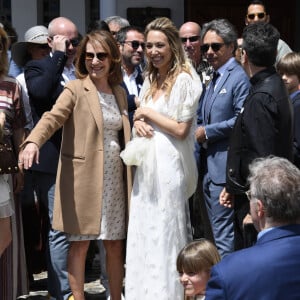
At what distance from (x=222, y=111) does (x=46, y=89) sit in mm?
1283

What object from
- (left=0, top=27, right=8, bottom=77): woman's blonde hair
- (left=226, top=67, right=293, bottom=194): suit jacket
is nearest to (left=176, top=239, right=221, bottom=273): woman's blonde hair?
(left=226, top=67, right=293, bottom=194): suit jacket

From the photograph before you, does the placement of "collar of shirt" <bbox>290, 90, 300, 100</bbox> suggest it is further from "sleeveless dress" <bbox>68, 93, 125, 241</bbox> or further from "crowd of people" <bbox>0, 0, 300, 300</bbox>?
"sleeveless dress" <bbox>68, 93, 125, 241</bbox>

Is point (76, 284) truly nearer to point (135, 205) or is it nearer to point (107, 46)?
point (135, 205)

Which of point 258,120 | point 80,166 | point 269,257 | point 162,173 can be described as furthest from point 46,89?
point 269,257

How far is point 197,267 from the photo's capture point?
4.92 m

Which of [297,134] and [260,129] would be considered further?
[297,134]

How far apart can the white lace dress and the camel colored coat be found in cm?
24

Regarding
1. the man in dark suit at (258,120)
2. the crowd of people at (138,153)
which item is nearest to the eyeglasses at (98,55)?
the crowd of people at (138,153)

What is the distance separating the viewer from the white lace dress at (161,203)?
19.1 ft

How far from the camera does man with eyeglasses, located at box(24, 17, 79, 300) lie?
20.7ft

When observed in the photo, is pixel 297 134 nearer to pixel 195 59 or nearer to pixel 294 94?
pixel 294 94

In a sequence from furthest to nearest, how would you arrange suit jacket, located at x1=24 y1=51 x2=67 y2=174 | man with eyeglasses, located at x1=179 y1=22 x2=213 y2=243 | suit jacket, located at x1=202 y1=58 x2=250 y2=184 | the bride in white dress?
man with eyeglasses, located at x1=179 y1=22 x2=213 y2=243, suit jacket, located at x1=202 y1=58 x2=250 y2=184, suit jacket, located at x1=24 y1=51 x2=67 y2=174, the bride in white dress

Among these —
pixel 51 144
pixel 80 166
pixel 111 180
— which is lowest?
pixel 111 180

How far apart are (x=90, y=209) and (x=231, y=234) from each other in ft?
3.78
